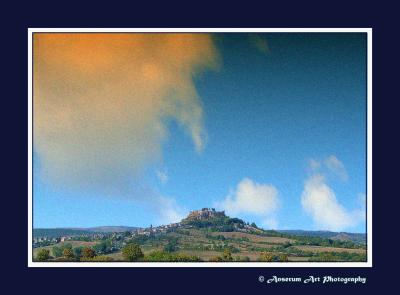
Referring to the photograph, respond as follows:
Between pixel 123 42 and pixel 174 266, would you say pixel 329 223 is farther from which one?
pixel 123 42

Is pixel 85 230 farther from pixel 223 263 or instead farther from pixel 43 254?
pixel 223 263

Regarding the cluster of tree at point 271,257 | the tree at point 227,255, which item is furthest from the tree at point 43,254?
the cluster of tree at point 271,257

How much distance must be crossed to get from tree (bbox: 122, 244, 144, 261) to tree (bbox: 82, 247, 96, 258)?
0.55m

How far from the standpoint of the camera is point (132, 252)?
16.9 meters

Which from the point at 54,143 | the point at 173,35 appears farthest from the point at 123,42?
the point at 54,143

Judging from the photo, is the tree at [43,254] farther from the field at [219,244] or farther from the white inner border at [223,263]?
the white inner border at [223,263]

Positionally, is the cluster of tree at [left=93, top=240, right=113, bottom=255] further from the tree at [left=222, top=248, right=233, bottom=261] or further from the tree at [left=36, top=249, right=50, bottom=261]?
the tree at [left=222, top=248, right=233, bottom=261]

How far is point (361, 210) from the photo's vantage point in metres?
16.8

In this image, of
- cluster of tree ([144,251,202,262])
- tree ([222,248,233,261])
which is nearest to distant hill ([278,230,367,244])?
tree ([222,248,233,261])

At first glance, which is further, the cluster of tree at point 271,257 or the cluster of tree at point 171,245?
the cluster of tree at point 171,245

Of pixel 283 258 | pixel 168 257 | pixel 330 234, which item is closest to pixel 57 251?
pixel 168 257

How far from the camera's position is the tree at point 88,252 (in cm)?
1692

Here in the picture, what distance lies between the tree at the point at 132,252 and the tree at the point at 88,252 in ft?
1.82

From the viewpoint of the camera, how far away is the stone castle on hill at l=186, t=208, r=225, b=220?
55.8ft
